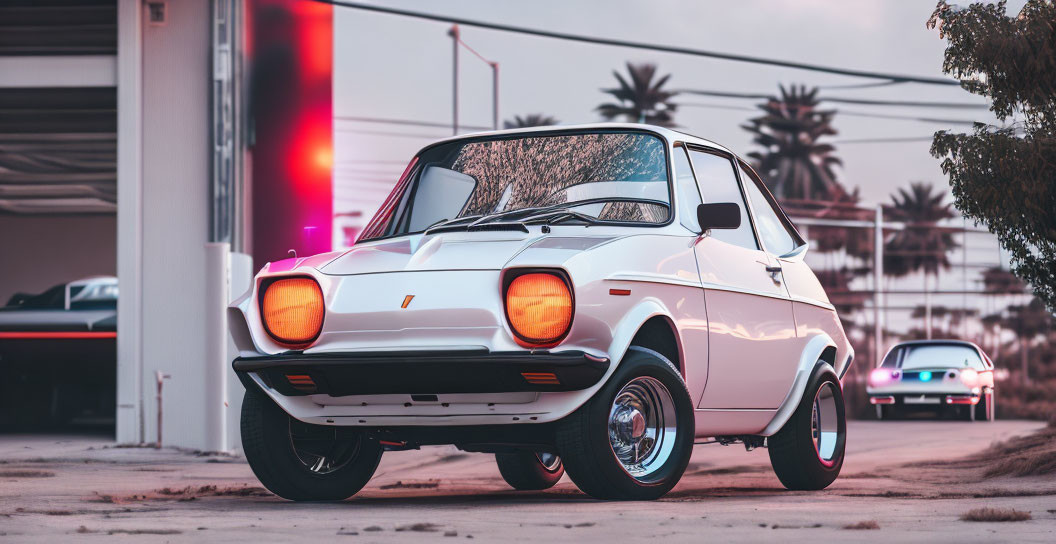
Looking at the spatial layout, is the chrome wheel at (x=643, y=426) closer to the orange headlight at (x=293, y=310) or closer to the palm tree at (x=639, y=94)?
the orange headlight at (x=293, y=310)

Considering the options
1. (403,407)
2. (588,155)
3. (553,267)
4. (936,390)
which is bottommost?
(936,390)

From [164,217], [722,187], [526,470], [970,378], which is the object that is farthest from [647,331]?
[970,378]

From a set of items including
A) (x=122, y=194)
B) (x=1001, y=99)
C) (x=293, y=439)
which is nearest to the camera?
(x=293, y=439)

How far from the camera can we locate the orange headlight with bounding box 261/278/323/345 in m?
6.00

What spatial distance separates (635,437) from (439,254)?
1128mm

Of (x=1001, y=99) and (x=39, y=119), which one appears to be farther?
(x=39, y=119)

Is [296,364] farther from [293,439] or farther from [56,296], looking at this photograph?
[56,296]

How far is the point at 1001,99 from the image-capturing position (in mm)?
10258

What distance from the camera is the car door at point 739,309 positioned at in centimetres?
672

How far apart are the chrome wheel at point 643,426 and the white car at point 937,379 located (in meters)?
17.0

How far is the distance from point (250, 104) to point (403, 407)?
32.0 ft

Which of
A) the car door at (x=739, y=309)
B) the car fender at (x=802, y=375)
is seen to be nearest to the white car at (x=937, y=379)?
the car fender at (x=802, y=375)

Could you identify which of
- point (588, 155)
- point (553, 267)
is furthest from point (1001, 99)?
point (553, 267)

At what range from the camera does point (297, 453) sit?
6.48 meters
